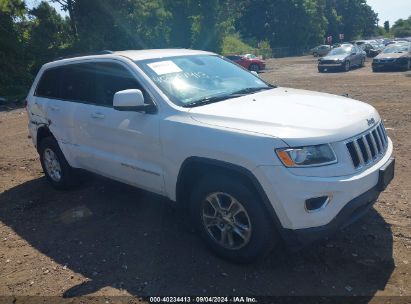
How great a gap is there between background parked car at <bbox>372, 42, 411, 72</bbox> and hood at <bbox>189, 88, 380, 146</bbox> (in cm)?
1955

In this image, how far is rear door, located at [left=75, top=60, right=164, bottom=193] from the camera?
3.95m

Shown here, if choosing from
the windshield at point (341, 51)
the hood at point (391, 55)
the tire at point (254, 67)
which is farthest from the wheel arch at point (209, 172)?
the tire at point (254, 67)

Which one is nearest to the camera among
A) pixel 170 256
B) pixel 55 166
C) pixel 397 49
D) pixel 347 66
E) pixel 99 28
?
pixel 170 256

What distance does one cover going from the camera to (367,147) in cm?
336

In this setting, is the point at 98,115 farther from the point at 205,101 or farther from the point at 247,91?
the point at 247,91

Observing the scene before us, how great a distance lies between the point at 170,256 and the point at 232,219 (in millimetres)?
821

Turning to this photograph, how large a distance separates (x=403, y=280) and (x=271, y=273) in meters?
1.07

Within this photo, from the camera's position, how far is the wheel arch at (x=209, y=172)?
10.3 feet

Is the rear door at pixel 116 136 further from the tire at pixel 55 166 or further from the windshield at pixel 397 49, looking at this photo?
the windshield at pixel 397 49

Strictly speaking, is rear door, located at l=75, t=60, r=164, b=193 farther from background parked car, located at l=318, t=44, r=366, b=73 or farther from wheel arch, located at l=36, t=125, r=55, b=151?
background parked car, located at l=318, t=44, r=366, b=73

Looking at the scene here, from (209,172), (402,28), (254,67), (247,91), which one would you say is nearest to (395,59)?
(254,67)

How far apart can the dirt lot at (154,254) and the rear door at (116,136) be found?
0.60 metres

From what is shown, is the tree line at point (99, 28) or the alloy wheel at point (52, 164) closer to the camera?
the alloy wheel at point (52, 164)

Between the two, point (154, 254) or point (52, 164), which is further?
point (52, 164)
